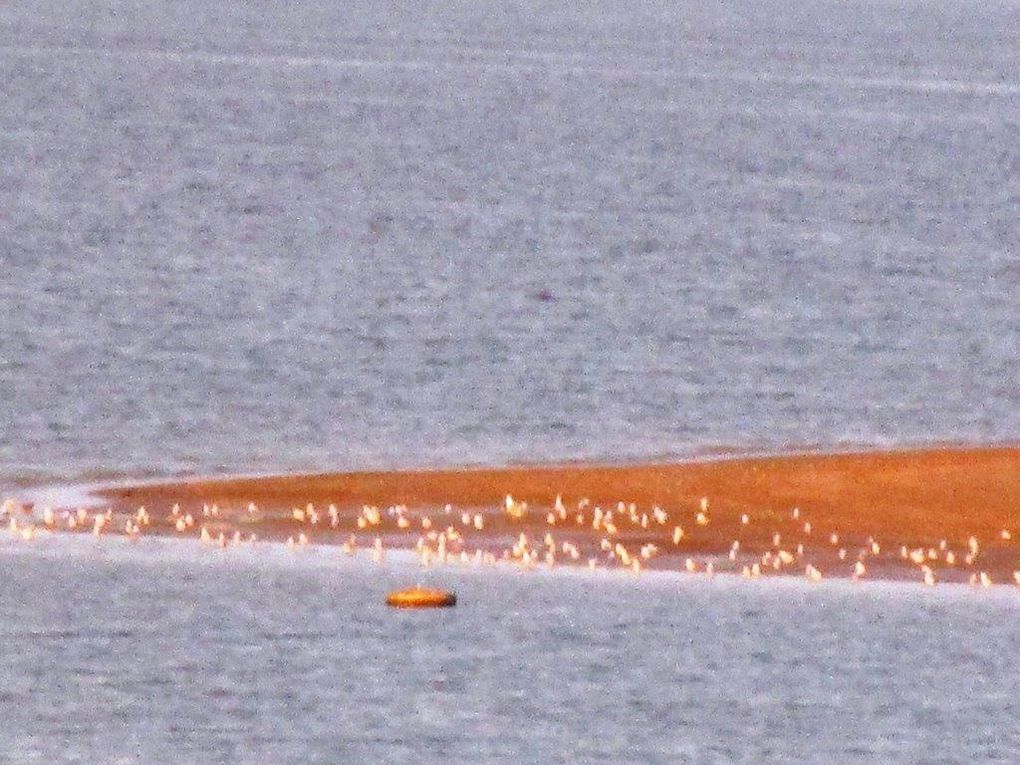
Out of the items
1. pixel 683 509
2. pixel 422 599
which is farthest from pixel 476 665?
pixel 683 509

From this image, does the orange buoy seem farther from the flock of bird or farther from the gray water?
the gray water

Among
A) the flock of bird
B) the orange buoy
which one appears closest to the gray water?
the flock of bird

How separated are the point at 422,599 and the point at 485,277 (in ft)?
90.3

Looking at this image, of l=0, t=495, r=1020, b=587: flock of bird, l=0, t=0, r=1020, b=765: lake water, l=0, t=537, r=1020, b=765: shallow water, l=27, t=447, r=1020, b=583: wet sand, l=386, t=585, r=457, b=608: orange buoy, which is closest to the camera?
l=0, t=537, r=1020, b=765: shallow water

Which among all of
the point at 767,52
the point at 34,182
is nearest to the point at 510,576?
the point at 34,182

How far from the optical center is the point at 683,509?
31125 millimetres

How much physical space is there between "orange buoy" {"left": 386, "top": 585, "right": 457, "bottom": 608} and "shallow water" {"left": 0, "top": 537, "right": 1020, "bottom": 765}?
0.35 ft

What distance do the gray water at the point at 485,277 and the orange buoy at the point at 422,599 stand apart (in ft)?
21.1

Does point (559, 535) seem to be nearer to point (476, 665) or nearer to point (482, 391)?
point (476, 665)

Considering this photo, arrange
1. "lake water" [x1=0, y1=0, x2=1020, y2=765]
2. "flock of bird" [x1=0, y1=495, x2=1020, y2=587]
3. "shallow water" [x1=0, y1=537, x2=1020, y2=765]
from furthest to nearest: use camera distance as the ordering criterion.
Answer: "flock of bird" [x1=0, y1=495, x2=1020, y2=587]
"lake water" [x1=0, y1=0, x2=1020, y2=765]
"shallow water" [x1=0, y1=537, x2=1020, y2=765]

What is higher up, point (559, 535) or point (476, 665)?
point (559, 535)

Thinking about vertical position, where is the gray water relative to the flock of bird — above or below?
above

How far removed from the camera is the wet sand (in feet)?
96.3

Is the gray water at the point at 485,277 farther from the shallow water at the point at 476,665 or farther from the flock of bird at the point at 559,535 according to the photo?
the shallow water at the point at 476,665
